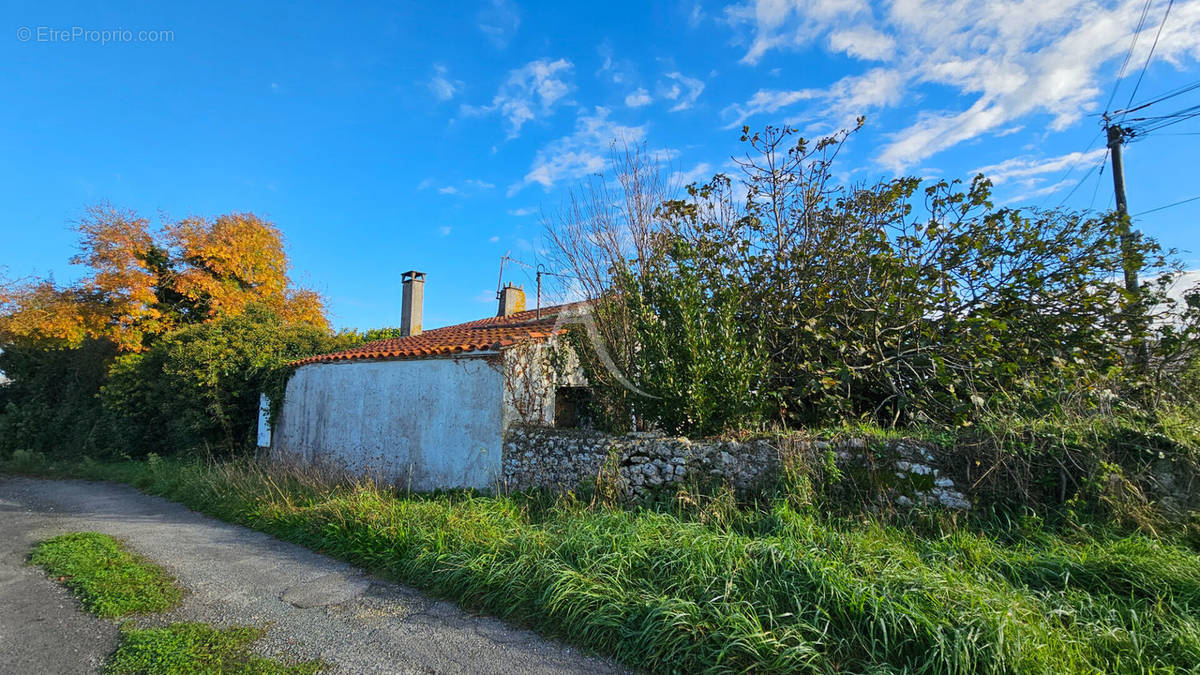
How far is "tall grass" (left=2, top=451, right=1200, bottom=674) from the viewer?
321 centimetres

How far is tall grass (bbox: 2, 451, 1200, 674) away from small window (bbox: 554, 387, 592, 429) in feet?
13.6

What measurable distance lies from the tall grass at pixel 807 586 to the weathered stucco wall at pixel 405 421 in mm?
2826

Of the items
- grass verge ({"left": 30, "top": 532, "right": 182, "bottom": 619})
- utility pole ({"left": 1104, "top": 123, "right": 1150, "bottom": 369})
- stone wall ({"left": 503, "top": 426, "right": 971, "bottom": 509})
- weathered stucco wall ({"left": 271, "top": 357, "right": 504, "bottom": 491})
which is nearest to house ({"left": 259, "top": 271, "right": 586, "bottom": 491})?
weathered stucco wall ({"left": 271, "top": 357, "right": 504, "bottom": 491})

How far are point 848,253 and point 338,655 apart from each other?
8.08 metres

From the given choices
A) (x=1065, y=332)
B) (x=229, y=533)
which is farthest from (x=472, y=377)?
(x=1065, y=332)

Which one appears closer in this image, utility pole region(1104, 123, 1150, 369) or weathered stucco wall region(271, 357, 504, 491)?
utility pole region(1104, 123, 1150, 369)

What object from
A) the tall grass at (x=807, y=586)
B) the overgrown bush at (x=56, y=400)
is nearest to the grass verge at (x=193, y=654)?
the tall grass at (x=807, y=586)

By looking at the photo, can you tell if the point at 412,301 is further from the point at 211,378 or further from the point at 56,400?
the point at 56,400

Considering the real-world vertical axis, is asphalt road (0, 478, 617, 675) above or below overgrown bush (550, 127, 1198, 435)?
below

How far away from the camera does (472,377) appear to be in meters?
9.13

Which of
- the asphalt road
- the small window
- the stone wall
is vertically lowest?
the asphalt road

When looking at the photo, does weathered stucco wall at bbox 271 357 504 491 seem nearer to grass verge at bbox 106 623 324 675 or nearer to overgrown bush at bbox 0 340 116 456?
grass verge at bbox 106 623 324 675

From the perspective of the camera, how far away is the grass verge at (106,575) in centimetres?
454

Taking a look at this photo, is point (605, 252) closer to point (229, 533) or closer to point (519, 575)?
point (519, 575)
